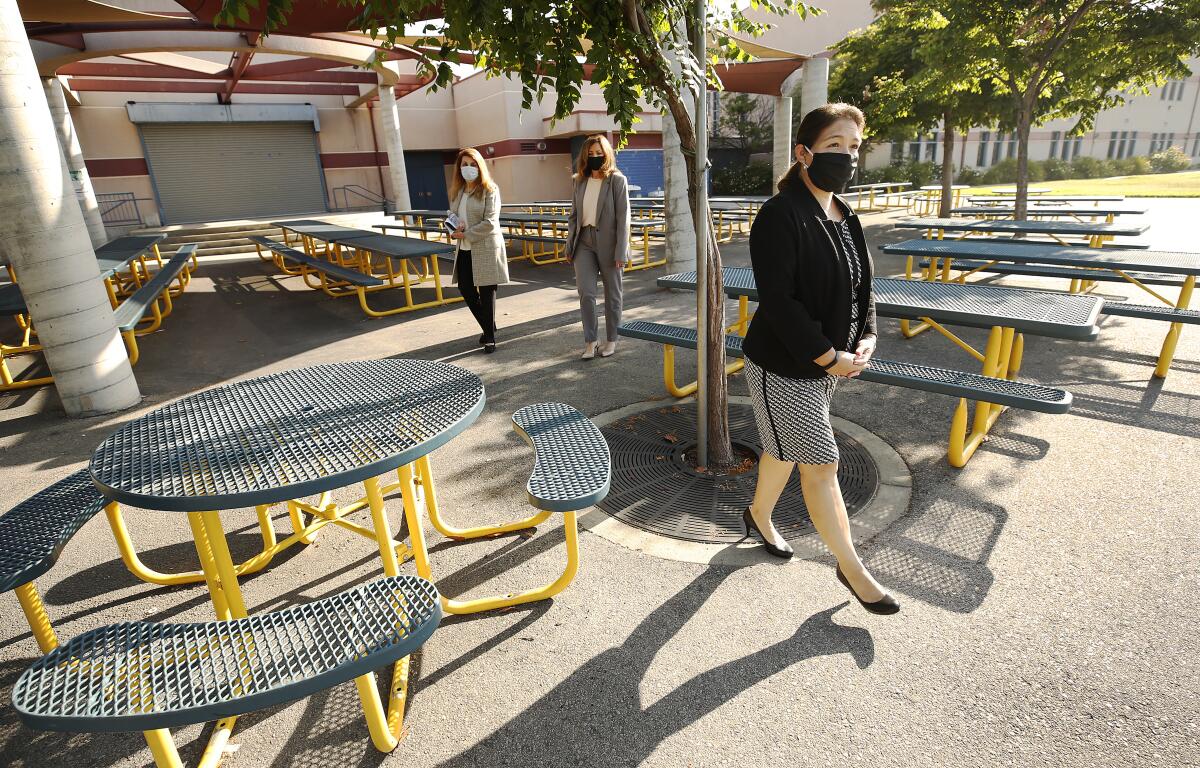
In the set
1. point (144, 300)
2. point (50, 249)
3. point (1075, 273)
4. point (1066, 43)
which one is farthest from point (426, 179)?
point (1075, 273)

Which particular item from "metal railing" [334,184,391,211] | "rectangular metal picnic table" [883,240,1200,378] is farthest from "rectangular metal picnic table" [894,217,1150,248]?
"metal railing" [334,184,391,211]

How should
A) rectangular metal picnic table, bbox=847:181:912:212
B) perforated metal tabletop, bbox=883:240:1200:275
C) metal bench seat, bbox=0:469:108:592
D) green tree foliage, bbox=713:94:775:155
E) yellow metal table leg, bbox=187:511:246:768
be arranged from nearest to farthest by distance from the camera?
yellow metal table leg, bbox=187:511:246:768
metal bench seat, bbox=0:469:108:592
perforated metal tabletop, bbox=883:240:1200:275
rectangular metal picnic table, bbox=847:181:912:212
green tree foliage, bbox=713:94:775:155

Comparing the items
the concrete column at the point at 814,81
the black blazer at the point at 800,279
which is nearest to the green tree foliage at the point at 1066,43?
the concrete column at the point at 814,81

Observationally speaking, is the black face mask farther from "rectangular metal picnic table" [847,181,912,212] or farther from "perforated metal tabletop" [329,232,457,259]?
"rectangular metal picnic table" [847,181,912,212]

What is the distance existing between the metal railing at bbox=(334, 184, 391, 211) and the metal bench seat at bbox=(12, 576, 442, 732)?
85.0ft

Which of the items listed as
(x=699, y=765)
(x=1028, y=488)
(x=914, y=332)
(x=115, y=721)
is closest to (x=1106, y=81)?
(x=914, y=332)

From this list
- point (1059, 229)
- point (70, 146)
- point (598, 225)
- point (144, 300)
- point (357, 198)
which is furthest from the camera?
point (357, 198)

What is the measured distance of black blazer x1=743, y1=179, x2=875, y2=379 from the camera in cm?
216

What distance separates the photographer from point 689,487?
133 inches

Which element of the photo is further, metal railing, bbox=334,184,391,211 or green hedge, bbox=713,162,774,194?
green hedge, bbox=713,162,774,194

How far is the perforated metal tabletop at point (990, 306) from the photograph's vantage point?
3334mm

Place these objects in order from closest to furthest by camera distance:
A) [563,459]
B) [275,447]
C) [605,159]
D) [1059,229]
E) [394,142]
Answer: [275,447] → [563,459] → [605,159] → [1059,229] → [394,142]

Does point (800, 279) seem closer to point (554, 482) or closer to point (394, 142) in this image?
point (554, 482)

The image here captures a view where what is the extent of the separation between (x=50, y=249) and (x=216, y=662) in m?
4.64
